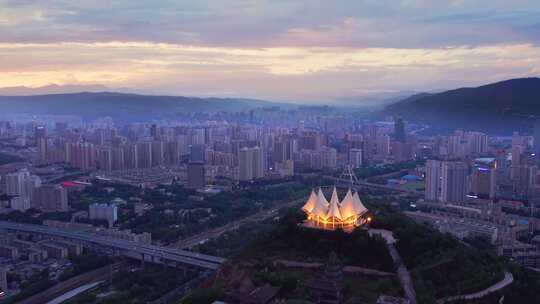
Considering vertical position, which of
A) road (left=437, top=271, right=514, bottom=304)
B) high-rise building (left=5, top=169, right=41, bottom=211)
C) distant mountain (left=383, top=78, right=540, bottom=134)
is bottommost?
high-rise building (left=5, top=169, right=41, bottom=211)

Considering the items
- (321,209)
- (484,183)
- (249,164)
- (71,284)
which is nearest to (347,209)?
(321,209)

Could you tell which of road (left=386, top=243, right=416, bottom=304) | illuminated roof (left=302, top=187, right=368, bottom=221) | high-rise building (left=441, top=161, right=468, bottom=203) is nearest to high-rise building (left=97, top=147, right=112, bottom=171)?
high-rise building (left=441, top=161, right=468, bottom=203)

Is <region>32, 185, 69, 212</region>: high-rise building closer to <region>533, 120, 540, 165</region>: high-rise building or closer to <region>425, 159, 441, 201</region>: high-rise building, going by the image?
<region>425, 159, 441, 201</region>: high-rise building

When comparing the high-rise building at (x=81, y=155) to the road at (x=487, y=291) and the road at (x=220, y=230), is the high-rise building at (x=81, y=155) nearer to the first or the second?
the road at (x=220, y=230)

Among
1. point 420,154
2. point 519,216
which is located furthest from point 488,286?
point 420,154

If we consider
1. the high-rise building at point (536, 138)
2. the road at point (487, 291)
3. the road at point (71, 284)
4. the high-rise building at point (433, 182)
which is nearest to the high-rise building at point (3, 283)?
the road at point (71, 284)

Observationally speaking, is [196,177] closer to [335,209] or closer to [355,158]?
[355,158]

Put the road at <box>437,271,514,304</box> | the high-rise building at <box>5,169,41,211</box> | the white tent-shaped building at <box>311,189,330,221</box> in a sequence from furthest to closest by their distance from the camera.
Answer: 1. the high-rise building at <box>5,169,41,211</box>
2. the white tent-shaped building at <box>311,189,330,221</box>
3. the road at <box>437,271,514,304</box>
